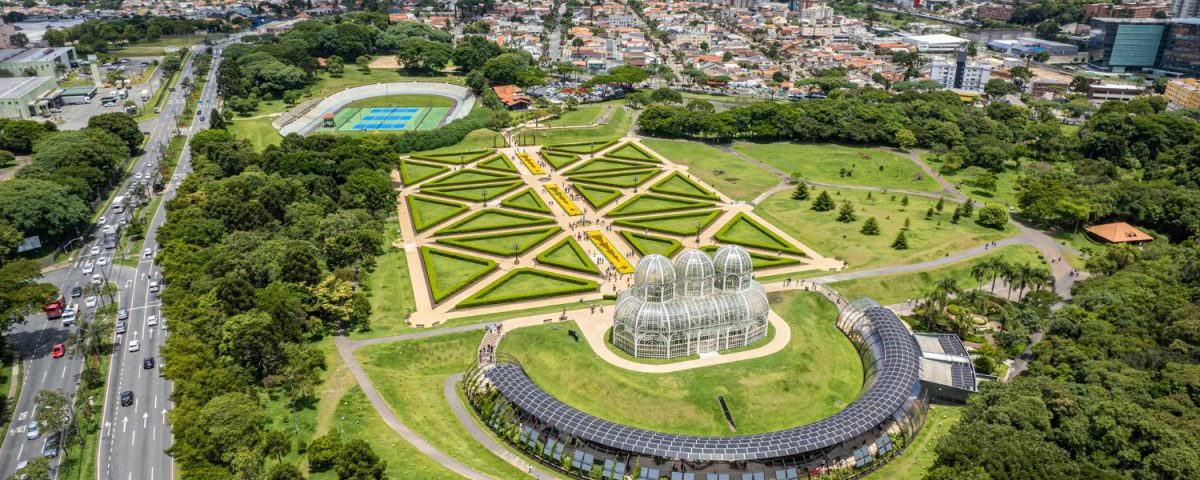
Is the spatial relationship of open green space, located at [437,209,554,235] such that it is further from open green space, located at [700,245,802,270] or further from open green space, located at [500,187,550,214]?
open green space, located at [700,245,802,270]

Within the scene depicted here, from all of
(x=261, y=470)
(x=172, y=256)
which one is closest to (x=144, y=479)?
(x=261, y=470)

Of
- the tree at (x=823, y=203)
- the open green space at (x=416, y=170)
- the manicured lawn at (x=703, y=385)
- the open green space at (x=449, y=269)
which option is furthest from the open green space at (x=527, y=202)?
the tree at (x=823, y=203)

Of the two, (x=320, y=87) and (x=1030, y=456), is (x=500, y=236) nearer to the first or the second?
(x=1030, y=456)

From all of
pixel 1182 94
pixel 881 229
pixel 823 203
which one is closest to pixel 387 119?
pixel 823 203

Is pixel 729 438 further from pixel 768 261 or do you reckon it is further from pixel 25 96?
pixel 25 96

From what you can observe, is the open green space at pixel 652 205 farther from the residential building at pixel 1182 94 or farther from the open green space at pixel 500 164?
the residential building at pixel 1182 94

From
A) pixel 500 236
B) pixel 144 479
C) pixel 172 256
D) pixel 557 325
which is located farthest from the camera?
pixel 500 236
